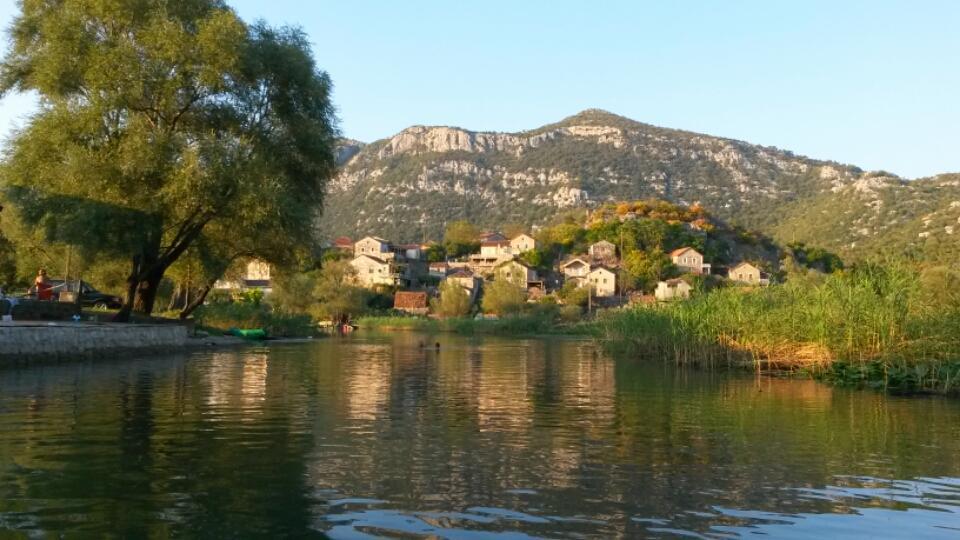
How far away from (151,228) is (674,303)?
2210 cm

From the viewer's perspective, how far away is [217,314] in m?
52.3

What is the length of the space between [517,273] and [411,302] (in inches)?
650

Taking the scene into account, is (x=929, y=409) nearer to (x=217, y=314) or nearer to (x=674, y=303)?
(x=674, y=303)

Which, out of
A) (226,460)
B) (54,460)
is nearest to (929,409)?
(226,460)

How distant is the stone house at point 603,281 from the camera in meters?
119

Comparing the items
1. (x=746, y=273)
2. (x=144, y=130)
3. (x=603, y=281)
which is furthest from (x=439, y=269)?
(x=144, y=130)

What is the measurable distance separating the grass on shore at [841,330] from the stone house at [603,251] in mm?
105672

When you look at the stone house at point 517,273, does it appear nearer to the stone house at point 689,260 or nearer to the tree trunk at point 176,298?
the stone house at point 689,260

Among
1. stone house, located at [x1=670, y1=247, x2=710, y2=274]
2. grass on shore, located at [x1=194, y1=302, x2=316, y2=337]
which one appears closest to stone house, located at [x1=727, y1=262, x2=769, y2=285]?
stone house, located at [x1=670, y1=247, x2=710, y2=274]

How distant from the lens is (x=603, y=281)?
121000mm

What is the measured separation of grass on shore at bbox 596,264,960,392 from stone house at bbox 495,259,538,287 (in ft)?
258

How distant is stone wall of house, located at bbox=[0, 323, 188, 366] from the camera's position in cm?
2292

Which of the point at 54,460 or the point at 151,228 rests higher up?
the point at 151,228

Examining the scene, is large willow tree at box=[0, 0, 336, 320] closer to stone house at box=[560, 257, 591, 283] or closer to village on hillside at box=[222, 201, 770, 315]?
village on hillside at box=[222, 201, 770, 315]
